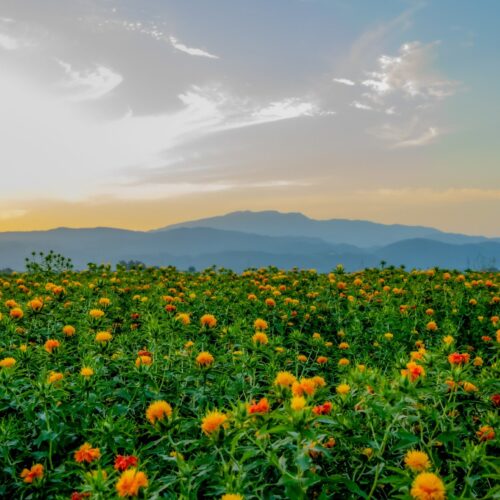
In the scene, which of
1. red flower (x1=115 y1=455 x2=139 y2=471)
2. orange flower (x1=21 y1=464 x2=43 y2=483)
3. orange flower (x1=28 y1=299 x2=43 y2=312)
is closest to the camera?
red flower (x1=115 y1=455 x2=139 y2=471)

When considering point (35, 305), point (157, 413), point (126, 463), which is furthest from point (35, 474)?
point (35, 305)

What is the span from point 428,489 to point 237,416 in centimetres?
86

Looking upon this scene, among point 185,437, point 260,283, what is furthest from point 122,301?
point 185,437

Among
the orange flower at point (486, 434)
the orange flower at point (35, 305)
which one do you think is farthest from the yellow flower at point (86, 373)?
the orange flower at point (486, 434)

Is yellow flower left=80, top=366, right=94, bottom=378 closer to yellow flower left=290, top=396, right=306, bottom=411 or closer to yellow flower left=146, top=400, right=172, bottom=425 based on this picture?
yellow flower left=146, top=400, right=172, bottom=425

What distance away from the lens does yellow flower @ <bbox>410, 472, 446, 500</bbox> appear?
170 centimetres

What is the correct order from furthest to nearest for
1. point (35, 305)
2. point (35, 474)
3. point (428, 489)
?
point (35, 305) → point (35, 474) → point (428, 489)

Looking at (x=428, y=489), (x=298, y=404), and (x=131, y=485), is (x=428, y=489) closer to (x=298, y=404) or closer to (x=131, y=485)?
(x=298, y=404)

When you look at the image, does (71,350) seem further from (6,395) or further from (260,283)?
(260,283)

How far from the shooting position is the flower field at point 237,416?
2.04 meters

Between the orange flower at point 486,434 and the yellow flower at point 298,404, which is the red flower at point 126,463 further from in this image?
the orange flower at point 486,434

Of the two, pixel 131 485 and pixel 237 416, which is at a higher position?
pixel 237 416

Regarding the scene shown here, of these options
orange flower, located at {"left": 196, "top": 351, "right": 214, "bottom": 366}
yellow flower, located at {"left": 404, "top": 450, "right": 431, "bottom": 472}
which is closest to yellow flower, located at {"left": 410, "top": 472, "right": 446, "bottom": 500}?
yellow flower, located at {"left": 404, "top": 450, "right": 431, "bottom": 472}

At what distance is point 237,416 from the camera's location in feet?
7.20
